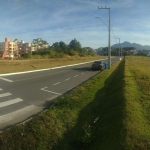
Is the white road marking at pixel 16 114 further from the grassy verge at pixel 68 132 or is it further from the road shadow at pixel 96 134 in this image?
the road shadow at pixel 96 134

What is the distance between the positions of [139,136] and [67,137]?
6.78ft

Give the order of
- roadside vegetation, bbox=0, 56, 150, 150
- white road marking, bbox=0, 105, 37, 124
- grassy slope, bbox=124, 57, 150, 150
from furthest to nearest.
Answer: white road marking, bbox=0, 105, 37, 124 < roadside vegetation, bbox=0, 56, 150, 150 < grassy slope, bbox=124, 57, 150, 150

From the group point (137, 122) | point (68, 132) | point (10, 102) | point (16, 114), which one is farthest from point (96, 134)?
point (10, 102)

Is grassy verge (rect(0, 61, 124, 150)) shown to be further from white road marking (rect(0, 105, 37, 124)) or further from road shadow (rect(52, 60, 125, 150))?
white road marking (rect(0, 105, 37, 124))

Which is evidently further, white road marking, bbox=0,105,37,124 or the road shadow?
white road marking, bbox=0,105,37,124

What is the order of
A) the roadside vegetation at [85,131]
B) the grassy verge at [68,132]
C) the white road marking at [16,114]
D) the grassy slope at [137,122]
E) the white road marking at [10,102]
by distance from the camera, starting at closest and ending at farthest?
1. the grassy slope at [137,122]
2. the roadside vegetation at [85,131]
3. the grassy verge at [68,132]
4. the white road marking at [16,114]
5. the white road marking at [10,102]

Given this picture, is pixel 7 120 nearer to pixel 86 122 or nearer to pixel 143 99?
pixel 86 122

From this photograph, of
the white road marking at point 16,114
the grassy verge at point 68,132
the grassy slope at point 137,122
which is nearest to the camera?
the grassy slope at point 137,122

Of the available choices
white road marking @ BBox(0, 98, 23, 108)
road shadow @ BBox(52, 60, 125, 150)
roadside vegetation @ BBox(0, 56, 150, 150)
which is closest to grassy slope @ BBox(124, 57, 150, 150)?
roadside vegetation @ BBox(0, 56, 150, 150)

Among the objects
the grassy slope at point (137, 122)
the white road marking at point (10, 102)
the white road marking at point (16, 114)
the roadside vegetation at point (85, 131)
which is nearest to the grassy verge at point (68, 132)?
the roadside vegetation at point (85, 131)

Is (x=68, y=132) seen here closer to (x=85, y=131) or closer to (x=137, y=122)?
(x=85, y=131)

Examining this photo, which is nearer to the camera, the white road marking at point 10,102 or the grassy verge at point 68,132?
the grassy verge at point 68,132

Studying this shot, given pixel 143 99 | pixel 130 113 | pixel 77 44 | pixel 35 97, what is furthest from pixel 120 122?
pixel 77 44

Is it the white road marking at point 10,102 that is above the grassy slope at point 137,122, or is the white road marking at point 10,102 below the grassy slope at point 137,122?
below
